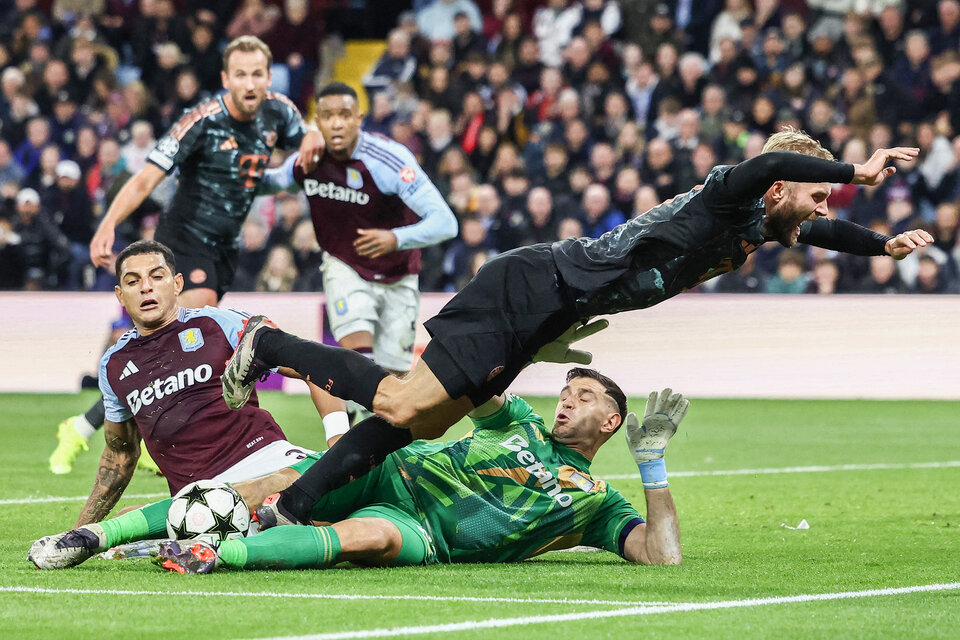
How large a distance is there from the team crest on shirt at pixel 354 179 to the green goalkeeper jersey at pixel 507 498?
11.7 feet

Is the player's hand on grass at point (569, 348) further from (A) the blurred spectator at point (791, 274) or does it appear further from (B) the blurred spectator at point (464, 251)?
(B) the blurred spectator at point (464, 251)

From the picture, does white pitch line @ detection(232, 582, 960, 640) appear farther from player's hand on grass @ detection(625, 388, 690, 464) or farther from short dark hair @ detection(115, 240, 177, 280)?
short dark hair @ detection(115, 240, 177, 280)

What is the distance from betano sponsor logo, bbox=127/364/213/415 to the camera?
6.10 meters

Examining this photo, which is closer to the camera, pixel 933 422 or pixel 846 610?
pixel 846 610

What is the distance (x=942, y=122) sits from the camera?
54.2 ft

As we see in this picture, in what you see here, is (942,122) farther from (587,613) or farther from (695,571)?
(587,613)

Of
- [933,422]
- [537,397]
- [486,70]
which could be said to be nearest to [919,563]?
[933,422]

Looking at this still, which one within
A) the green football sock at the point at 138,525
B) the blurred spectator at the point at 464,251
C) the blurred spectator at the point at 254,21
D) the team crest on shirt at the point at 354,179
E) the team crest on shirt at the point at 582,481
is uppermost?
the blurred spectator at the point at 254,21

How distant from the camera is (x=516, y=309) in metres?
5.79

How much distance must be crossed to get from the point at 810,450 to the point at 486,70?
363 inches

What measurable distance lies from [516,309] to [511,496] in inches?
29.9

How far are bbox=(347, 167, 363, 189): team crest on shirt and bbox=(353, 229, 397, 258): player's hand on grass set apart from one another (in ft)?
1.74

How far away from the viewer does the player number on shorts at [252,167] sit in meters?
9.34

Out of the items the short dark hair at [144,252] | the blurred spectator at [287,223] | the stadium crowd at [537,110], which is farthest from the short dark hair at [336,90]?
Answer: the blurred spectator at [287,223]
